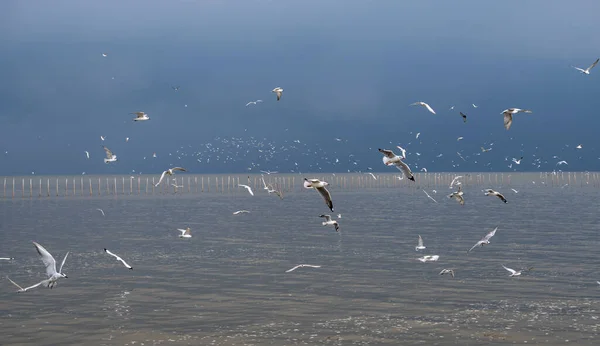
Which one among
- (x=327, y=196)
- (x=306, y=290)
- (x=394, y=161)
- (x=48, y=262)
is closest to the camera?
(x=48, y=262)

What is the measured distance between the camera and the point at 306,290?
1131 inches

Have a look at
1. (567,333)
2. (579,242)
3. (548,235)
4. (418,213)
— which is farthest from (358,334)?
(418,213)

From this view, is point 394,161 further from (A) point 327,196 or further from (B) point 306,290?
(B) point 306,290

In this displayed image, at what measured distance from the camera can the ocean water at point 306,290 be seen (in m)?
21.3

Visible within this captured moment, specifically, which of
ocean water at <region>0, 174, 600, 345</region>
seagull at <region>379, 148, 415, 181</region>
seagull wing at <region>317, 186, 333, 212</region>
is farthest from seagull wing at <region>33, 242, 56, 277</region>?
seagull at <region>379, 148, 415, 181</region>

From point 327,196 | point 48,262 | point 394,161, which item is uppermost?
point 394,161

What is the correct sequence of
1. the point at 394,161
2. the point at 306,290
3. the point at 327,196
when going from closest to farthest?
the point at 327,196 < the point at 394,161 < the point at 306,290

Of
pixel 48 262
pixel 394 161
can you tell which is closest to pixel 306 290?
pixel 394 161

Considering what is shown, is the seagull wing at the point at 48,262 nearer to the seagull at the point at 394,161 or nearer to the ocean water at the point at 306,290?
the ocean water at the point at 306,290

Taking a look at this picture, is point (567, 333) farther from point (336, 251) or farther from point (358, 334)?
point (336, 251)

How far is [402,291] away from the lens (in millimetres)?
28219

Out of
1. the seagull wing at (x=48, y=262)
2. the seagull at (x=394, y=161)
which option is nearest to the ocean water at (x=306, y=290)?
the seagull wing at (x=48, y=262)

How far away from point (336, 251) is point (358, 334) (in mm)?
21520

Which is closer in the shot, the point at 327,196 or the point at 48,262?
the point at 48,262
